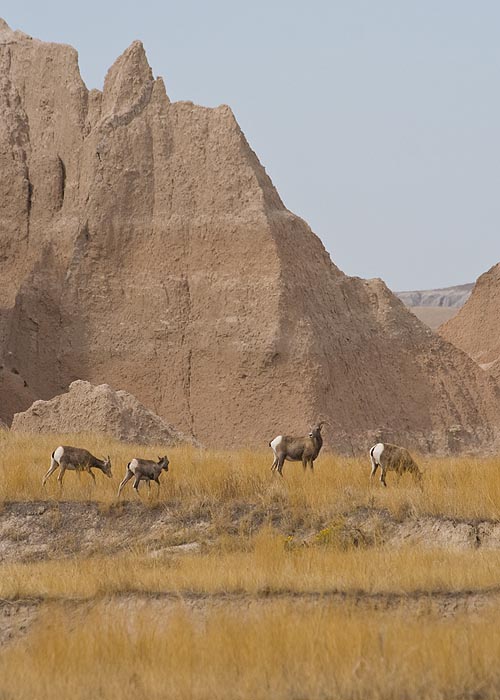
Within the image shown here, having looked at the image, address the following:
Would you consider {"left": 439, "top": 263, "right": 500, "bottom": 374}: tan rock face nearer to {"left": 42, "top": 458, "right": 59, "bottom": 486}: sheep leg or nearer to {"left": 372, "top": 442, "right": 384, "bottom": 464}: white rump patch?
{"left": 372, "top": 442, "right": 384, "bottom": 464}: white rump patch

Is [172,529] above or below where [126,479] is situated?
below

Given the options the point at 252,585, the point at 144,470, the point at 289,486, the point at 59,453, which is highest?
the point at 59,453

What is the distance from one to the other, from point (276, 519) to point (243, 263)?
19990 mm

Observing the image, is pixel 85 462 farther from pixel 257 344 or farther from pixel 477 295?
pixel 477 295

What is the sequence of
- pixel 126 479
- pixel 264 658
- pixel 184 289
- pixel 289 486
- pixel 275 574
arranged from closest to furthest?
pixel 264 658 < pixel 275 574 < pixel 289 486 < pixel 126 479 < pixel 184 289

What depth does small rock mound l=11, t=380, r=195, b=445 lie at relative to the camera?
29.0 m

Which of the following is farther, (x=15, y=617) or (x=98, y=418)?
(x=98, y=418)

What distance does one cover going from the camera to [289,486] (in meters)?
19.1

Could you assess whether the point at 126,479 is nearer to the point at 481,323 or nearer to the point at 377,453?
the point at 377,453

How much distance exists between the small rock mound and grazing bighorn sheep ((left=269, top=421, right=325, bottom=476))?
8.44 metres

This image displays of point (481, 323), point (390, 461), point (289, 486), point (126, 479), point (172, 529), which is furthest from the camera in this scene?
point (481, 323)

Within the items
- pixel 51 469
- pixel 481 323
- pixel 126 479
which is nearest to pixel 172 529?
pixel 126 479

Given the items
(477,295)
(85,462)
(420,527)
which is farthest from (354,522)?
(477,295)

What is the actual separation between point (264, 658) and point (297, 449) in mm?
9552
